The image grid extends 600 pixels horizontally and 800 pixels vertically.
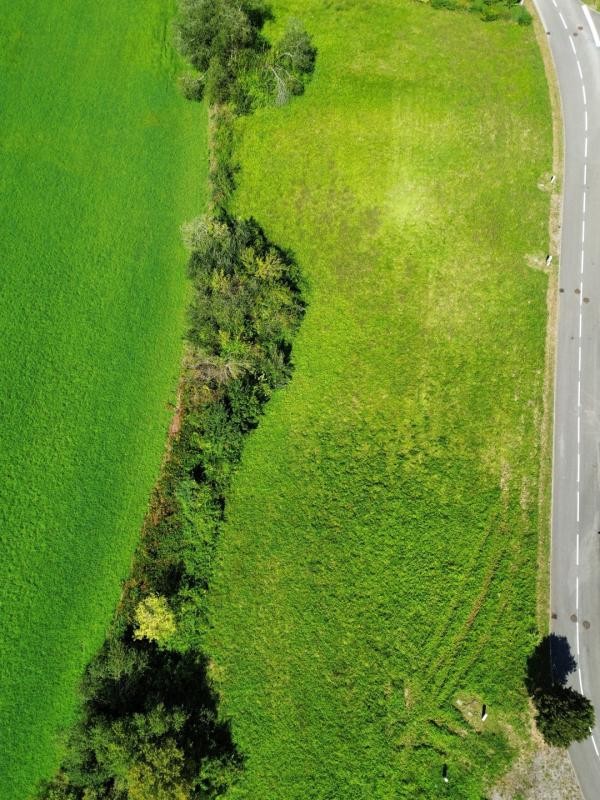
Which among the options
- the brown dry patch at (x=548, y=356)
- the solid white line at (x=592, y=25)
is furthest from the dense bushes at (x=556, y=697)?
the solid white line at (x=592, y=25)

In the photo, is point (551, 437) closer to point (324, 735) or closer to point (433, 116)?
point (324, 735)

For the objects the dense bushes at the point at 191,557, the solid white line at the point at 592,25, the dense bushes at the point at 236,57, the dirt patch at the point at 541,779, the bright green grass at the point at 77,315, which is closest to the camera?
the dense bushes at the point at 191,557

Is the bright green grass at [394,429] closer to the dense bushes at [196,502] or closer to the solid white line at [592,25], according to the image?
the dense bushes at [196,502]

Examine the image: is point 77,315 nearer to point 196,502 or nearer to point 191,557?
point 196,502

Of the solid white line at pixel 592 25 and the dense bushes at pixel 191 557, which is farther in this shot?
the solid white line at pixel 592 25

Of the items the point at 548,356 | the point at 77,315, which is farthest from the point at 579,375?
the point at 77,315

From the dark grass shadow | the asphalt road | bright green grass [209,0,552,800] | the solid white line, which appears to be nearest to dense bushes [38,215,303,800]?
bright green grass [209,0,552,800]
